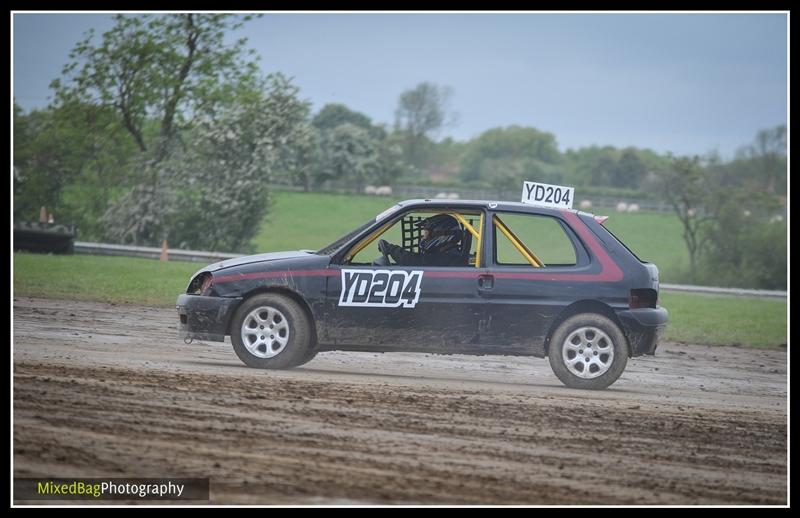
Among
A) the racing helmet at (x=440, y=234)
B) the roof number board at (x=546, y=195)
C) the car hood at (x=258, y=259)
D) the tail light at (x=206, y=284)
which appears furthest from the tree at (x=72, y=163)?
the roof number board at (x=546, y=195)

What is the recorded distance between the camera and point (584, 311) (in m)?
11.6

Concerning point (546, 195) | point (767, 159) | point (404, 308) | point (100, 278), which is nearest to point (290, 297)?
point (404, 308)

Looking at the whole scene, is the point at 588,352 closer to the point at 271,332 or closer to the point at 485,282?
the point at 485,282

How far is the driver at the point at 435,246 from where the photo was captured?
11.8 meters

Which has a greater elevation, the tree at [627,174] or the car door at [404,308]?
the tree at [627,174]

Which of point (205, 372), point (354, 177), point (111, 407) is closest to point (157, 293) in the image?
point (205, 372)

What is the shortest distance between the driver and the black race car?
0.22 feet

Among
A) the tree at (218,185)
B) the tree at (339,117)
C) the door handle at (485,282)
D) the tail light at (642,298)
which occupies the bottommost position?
the tail light at (642,298)

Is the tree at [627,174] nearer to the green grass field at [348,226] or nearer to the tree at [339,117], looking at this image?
the tree at [339,117]

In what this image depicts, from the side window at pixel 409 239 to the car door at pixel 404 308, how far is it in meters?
0.28

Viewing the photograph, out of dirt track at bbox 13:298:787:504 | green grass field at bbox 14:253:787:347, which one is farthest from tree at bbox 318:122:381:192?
dirt track at bbox 13:298:787:504

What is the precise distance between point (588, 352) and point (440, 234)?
1880mm

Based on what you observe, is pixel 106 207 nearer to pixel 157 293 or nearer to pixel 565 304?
pixel 157 293

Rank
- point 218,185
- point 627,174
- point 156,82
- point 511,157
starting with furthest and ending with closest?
point 511,157
point 627,174
point 156,82
point 218,185
